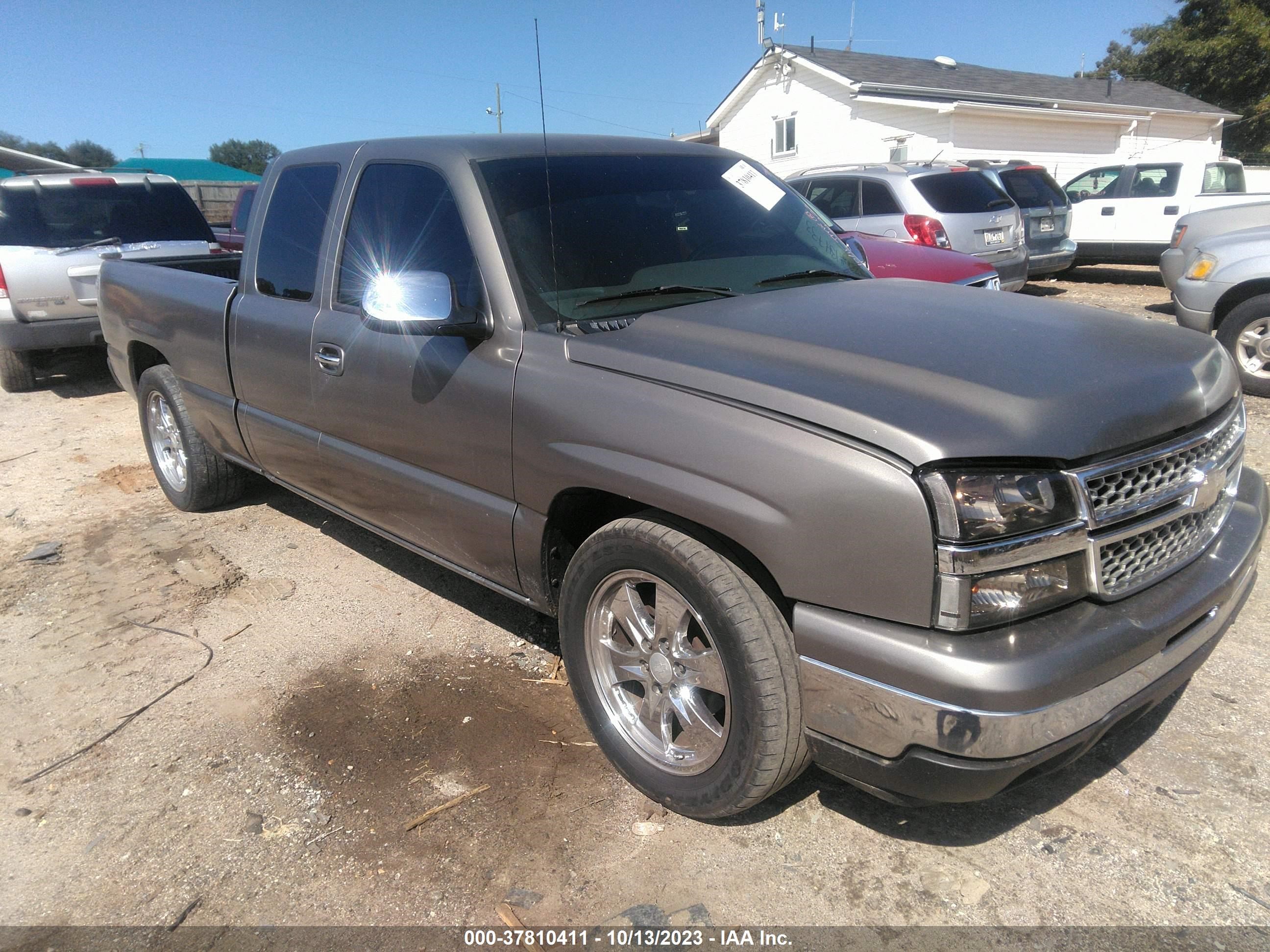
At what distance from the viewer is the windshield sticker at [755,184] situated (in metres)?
3.52

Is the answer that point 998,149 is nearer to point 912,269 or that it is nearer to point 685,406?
point 912,269

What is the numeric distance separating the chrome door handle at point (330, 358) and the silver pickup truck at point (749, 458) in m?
0.02

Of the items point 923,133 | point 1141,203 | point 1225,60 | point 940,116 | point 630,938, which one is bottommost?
point 630,938

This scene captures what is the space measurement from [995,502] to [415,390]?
6.44 ft

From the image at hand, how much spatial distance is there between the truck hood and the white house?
64.4ft

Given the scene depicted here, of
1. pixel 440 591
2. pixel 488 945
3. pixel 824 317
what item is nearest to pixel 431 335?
pixel 824 317

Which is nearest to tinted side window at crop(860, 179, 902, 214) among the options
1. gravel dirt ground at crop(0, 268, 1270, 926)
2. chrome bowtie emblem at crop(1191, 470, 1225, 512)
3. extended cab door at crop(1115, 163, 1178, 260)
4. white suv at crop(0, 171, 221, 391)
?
extended cab door at crop(1115, 163, 1178, 260)

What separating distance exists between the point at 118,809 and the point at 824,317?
2667 mm

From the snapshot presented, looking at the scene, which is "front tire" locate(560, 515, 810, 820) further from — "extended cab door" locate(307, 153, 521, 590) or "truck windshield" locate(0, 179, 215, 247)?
"truck windshield" locate(0, 179, 215, 247)

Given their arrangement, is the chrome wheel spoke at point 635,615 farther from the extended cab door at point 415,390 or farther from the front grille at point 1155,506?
the front grille at point 1155,506

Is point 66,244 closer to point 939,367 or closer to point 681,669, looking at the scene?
point 681,669

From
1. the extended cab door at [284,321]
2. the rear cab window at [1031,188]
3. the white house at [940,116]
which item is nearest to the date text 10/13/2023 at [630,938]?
the extended cab door at [284,321]

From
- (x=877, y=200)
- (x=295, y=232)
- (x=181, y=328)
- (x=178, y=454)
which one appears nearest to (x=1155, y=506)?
(x=295, y=232)

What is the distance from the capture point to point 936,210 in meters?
10.2
